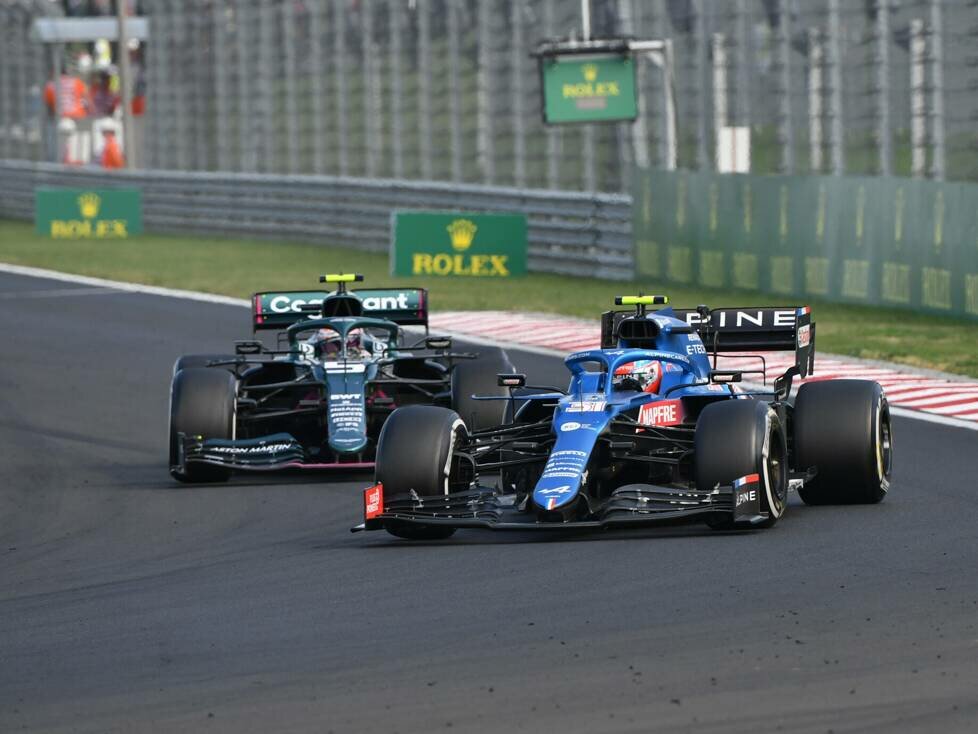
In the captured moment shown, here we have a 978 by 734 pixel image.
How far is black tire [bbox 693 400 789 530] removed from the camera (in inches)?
441

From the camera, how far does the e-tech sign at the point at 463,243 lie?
3056cm

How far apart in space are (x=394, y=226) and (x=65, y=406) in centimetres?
1243

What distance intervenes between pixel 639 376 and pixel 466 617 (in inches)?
121

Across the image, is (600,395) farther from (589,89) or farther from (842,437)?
(589,89)

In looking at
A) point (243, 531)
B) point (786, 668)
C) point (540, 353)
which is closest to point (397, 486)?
point (243, 531)

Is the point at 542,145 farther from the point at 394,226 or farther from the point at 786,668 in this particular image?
the point at 786,668

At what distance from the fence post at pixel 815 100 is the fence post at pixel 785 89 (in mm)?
396

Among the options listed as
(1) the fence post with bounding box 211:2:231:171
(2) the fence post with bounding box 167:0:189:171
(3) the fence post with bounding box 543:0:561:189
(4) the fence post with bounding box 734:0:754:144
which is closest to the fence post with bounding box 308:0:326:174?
(1) the fence post with bounding box 211:2:231:171

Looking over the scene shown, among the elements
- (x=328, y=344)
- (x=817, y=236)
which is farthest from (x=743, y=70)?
(x=328, y=344)

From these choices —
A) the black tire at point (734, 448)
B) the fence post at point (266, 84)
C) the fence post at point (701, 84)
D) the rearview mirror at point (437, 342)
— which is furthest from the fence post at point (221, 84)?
the black tire at point (734, 448)

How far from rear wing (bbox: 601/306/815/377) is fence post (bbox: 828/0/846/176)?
14.9 m

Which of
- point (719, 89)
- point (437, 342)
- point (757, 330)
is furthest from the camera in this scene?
point (719, 89)

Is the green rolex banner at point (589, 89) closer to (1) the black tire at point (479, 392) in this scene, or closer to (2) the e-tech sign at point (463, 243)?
(2) the e-tech sign at point (463, 243)

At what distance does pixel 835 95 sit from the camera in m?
28.0
